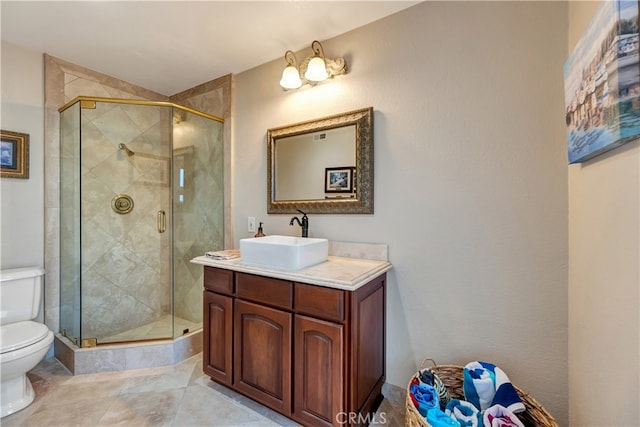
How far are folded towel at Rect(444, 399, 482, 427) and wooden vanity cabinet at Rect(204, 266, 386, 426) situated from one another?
39 cm

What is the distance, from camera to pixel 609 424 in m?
0.86

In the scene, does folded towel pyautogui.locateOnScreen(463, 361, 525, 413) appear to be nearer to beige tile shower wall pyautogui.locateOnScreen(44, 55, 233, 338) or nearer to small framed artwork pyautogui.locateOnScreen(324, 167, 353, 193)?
small framed artwork pyautogui.locateOnScreen(324, 167, 353, 193)

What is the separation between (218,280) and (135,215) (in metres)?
1.35

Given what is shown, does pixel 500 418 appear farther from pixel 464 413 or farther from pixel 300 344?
pixel 300 344

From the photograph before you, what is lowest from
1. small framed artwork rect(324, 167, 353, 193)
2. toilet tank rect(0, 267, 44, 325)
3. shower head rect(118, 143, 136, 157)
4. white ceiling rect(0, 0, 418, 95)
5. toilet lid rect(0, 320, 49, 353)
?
toilet lid rect(0, 320, 49, 353)

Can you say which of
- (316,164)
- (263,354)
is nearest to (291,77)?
(316,164)

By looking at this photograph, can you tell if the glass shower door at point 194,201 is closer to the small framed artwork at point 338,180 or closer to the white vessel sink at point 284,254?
the white vessel sink at point 284,254

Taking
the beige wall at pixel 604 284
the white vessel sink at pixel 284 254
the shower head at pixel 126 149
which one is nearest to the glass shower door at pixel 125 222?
the shower head at pixel 126 149

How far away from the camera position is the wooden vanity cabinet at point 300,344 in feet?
3.97

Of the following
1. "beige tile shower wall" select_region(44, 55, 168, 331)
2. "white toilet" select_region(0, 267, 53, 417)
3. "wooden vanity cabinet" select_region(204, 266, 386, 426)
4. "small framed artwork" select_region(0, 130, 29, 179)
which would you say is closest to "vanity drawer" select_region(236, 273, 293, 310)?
"wooden vanity cabinet" select_region(204, 266, 386, 426)

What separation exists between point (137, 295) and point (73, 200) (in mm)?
935

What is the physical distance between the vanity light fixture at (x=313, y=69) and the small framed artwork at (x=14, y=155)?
75.9 inches

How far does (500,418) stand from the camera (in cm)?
105

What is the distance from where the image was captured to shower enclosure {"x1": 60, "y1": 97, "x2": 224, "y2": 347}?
2.06 metres
